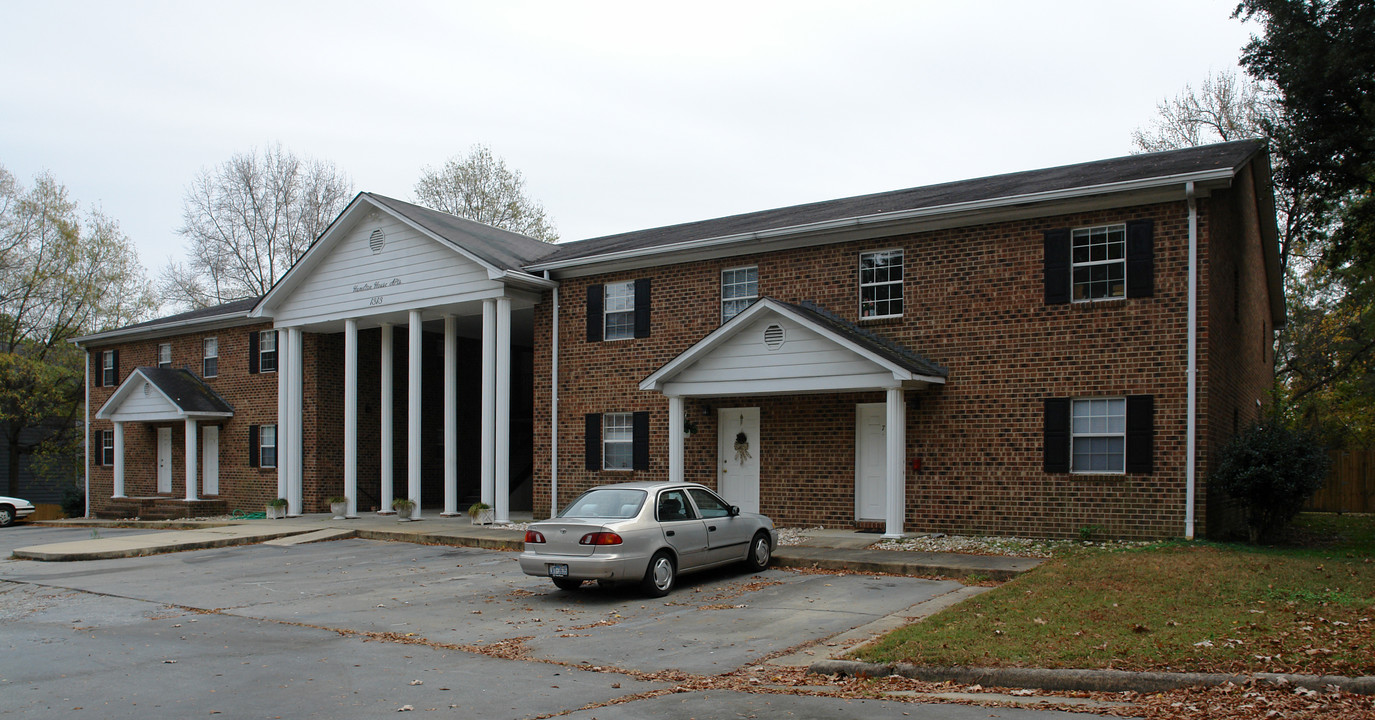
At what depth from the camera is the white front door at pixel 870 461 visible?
57.3 ft

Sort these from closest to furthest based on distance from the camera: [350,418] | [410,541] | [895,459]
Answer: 1. [895,459]
2. [410,541]
3. [350,418]

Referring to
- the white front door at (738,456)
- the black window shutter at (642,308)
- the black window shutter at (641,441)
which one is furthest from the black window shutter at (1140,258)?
the black window shutter at (641,441)

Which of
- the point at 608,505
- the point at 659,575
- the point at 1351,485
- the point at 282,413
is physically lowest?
the point at 1351,485

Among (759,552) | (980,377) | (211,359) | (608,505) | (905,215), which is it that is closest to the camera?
(608,505)

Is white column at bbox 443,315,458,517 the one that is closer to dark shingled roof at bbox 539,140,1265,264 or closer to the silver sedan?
dark shingled roof at bbox 539,140,1265,264

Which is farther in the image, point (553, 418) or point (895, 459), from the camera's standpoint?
point (553, 418)

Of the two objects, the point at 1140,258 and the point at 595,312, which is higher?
the point at 1140,258

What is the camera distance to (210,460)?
29375 millimetres

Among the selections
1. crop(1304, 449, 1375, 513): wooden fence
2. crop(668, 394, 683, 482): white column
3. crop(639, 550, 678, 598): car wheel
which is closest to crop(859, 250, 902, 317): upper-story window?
crop(668, 394, 683, 482): white column

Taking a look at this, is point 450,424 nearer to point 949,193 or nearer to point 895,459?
point 895,459

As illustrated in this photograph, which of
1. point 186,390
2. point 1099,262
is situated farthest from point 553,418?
point 186,390

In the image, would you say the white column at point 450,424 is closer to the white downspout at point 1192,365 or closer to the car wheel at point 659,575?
the car wheel at point 659,575

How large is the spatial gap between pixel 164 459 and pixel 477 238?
14.5m

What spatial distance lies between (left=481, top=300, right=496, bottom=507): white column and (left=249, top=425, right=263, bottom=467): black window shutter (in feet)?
30.3
